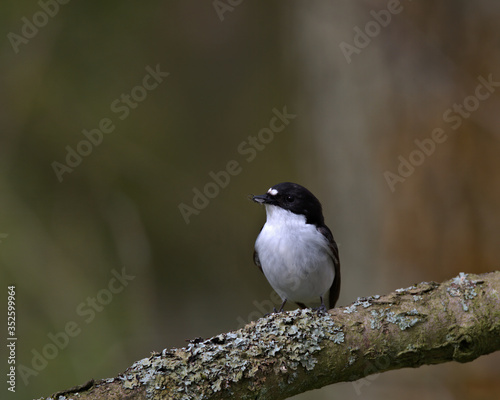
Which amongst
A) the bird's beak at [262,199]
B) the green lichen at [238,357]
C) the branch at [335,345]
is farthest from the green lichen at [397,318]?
the bird's beak at [262,199]

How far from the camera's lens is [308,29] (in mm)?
5410

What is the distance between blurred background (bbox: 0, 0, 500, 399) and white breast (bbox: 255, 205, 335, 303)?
30.3 inches

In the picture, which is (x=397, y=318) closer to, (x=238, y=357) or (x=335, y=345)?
(x=335, y=345)

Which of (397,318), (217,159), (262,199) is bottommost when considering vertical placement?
(397,318)

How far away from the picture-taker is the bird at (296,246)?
14.3 ft

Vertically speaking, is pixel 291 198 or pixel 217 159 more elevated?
pixel 217 159

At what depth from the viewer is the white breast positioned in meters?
4.34

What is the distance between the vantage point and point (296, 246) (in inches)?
171

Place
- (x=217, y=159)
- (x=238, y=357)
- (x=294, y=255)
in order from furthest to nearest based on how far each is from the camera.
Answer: (x=217, y=159)
(x=294, y=255)
(x=238, y=357)

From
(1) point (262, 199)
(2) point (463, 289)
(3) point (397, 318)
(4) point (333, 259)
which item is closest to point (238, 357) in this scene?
(3) point (397, 318)

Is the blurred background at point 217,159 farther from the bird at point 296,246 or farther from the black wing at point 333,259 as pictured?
the bird at point 296,246

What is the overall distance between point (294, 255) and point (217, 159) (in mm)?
3293

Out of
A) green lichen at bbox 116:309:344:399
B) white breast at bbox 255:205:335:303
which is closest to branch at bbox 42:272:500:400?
green lichen at bbox 116:309:344:399

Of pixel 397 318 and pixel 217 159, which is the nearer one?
pixel 397 318
